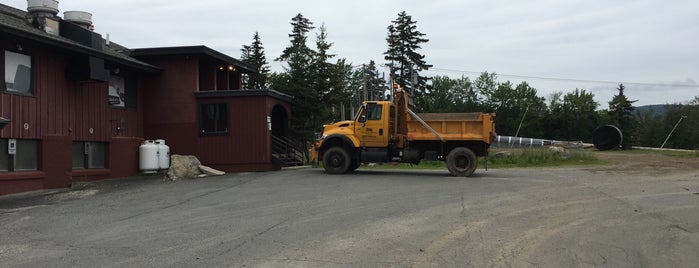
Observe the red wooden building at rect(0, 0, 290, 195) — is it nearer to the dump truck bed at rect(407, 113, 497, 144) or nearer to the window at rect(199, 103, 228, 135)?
the window at rect(199, 103, 228, 135)

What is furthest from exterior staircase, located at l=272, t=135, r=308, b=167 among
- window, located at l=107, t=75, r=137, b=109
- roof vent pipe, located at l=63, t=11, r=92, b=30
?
roof vent pipe, located at l=63, t=11, r=92, b=30

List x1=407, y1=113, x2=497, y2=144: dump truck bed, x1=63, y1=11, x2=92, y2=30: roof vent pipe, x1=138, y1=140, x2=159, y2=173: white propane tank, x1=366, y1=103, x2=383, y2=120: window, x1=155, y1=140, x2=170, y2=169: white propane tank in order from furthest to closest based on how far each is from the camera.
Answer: x1=155, y1=140, x2=170, y2=169: white propane tank, x1=138, y1=140, x2=159, y2=173: white propane tank, x1=63, y1=11, x2=92, y2=30: roof vent pipe, x1=366, y1=103, x2=383, y2=120: window, x1=407, y1=113, x2=497, y2=144: dump truck bed

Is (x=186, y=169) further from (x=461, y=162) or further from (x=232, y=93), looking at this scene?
(x=461, y=162)

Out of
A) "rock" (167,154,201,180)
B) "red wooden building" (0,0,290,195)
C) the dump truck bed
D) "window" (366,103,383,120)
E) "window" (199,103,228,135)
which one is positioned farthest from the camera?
"window" (199,103,228,135)

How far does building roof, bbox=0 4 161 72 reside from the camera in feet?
49.5

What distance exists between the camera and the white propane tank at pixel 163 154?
21.3m

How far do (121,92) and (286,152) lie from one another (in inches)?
306

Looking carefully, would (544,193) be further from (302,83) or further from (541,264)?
(302,83)

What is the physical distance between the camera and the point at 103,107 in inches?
789

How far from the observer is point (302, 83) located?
31125mm

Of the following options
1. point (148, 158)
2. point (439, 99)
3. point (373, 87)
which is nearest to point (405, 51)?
point (373, 87)

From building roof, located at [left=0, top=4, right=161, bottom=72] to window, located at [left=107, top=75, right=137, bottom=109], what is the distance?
0.88 m

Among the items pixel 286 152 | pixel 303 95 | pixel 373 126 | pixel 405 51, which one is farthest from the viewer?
pixel 405 51

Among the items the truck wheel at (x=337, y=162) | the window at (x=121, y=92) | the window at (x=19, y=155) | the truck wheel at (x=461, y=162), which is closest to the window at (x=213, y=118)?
the window at (x=121, y=92)
